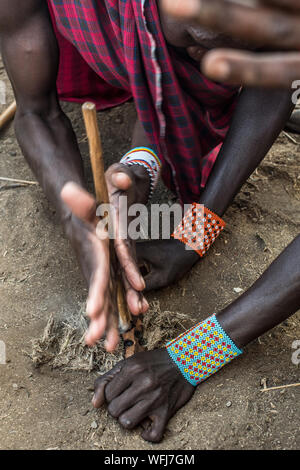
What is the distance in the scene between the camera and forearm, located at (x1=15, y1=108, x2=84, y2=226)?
4.61ft

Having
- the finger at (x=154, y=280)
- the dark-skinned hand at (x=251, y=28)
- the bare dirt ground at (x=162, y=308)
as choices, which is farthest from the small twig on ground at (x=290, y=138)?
the dark-skinned hand at (x=251, y=28)

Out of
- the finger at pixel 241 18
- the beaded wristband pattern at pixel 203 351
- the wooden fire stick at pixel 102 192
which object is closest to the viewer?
the finger at pixel 241 18

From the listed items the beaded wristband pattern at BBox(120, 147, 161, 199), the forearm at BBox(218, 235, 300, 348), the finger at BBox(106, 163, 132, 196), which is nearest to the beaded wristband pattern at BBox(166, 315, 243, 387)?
the forearm at BBox(218, 235, 300, 348)

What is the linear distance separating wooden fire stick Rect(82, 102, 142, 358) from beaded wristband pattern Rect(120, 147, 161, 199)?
0.42 m

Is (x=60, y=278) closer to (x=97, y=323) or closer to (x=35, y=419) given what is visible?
(x=35, y=419)

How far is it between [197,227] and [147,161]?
236 millimetres

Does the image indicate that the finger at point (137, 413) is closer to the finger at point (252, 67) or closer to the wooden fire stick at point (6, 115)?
the finger at point (252, 67)

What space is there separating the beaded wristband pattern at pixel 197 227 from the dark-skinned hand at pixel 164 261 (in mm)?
20

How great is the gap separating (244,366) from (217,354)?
102mm

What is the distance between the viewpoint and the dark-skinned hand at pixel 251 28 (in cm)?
62

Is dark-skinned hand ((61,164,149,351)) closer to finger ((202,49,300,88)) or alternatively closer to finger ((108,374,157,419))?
finger ((108,374,157,419))

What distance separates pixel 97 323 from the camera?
42.4 inches
